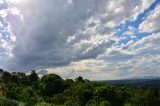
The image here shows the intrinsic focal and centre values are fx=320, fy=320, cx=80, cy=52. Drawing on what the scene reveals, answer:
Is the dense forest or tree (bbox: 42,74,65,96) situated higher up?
tree (bbox: 42,74,65,96)

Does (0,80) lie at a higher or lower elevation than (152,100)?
higher

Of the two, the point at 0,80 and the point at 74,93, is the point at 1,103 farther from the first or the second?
the point at 0,80

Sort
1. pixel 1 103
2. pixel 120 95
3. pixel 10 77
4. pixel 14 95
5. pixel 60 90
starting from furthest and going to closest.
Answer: pixel 10 77, pixel 60 90, pixel 120 95, pixel 14 95, pixel 1 103

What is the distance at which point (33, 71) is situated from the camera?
16362 centimetres

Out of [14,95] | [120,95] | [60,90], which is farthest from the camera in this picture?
[60,90]

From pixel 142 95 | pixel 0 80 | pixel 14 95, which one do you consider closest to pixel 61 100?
pixel 14 95

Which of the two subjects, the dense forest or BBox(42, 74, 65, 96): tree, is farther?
BBox(42, 74, 65, 96): tree

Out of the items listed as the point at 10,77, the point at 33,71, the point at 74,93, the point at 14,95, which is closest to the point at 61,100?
the point at 74,93

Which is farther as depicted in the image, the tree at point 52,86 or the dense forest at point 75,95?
the tree at point 52,86

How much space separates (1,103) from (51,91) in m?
77.9

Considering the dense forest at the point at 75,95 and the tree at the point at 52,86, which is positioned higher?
the tree at the point at 52,86

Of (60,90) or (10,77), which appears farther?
(10,77)

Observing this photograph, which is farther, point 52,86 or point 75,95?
point 52,86

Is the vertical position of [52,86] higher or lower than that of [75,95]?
higher
